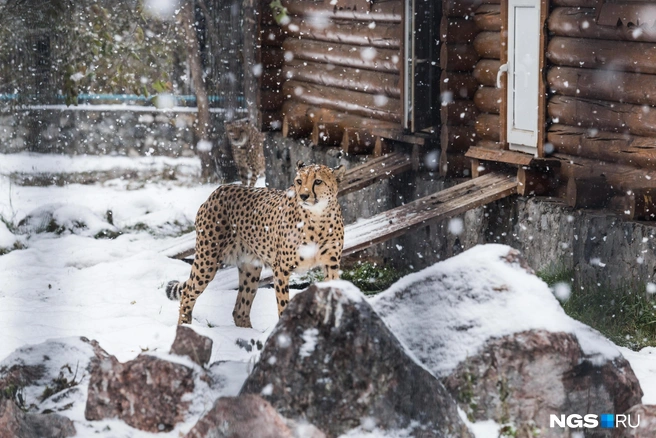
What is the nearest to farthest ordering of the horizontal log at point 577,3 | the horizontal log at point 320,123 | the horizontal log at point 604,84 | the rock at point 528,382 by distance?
1. the rock at point 528,382
2. the horizontal log at point 604,84
3. the horizontal log at point 577,3
4. the horizontal log at point 320,123

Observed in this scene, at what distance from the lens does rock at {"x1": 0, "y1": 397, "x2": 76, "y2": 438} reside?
12.3ft

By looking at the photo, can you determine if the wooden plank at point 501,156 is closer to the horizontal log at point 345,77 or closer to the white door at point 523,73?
the white door at point 523,73

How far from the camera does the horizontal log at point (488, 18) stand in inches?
336

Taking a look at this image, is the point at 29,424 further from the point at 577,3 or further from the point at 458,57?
the point at 458,57

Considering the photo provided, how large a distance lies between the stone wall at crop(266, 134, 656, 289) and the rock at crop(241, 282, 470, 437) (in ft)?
9.81

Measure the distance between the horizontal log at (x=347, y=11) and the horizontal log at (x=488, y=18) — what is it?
896 mm

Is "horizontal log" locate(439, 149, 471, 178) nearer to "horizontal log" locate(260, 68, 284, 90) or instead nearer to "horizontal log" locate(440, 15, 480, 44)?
"horizontal log" locate(440, 15, 480, 44)

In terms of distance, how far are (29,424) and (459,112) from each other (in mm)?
5910

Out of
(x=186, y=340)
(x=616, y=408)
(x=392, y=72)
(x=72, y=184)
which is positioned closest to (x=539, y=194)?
(x=392, y=72)

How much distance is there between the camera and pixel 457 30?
889cm

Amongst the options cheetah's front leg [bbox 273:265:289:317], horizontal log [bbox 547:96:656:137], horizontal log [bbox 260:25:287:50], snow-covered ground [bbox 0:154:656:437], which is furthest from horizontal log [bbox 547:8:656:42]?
horizontal log [bbox 260:25:287:50]

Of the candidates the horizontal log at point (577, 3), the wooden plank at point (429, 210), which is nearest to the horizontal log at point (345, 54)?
the wooden plank at point (429, 210)

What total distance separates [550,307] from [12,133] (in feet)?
52.5

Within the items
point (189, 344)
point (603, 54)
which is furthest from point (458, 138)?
point (189, 344)
